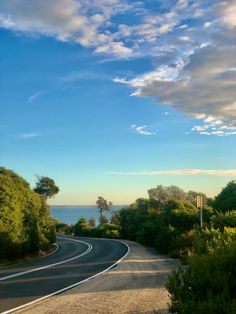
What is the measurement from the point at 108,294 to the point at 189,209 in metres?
25.8

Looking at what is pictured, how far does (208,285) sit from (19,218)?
90.2ft

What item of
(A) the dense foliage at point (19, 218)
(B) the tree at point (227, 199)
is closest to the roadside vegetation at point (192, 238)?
(B) the tree at point (227, 199)

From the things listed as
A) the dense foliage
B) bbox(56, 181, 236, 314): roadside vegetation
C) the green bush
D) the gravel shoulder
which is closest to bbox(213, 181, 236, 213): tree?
bbox(56, 181, 236, 314): roadside vegetation

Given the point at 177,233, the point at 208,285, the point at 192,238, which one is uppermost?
the point at 177,233

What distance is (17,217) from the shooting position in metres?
33.2

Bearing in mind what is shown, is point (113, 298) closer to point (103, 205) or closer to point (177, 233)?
point (177, 233)

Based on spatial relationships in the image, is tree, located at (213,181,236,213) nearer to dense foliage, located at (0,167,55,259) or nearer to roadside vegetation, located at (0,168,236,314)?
roadside vegetation, located at (0,168,236,314)

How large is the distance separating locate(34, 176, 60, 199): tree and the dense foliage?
40.8m

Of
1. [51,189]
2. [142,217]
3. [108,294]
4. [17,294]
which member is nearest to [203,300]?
[108,294]

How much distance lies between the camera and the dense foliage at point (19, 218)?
103 feet

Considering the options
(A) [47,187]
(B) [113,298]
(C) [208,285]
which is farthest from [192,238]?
(A) [47,187]

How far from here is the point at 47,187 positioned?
276 ft

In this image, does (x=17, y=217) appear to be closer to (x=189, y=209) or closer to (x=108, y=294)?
(x=189, y=209)

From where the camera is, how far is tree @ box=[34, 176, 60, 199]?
83.6 m
